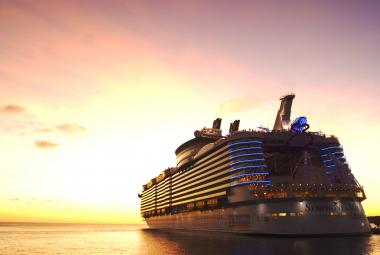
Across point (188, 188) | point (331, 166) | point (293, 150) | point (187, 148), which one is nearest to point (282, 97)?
point (293, 150)

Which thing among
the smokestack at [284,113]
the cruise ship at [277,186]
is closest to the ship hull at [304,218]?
the cruise ship at [277,186]

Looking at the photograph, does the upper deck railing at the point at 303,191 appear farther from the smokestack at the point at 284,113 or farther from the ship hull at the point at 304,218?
the smokestack at the point at 284,113

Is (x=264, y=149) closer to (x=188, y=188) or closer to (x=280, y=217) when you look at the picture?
(x=280, y=217)

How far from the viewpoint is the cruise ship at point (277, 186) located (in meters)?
83.1

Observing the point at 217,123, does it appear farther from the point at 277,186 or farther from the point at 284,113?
the point at 277,186

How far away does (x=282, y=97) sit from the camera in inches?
5098

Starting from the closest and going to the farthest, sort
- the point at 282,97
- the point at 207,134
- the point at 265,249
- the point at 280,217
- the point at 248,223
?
the point at 265,249
the point at 280,217
the point at 248,223
the point at 282,97
the point at 207,134

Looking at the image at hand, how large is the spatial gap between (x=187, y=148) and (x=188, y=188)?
139 ft

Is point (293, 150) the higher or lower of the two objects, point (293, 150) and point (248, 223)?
the higher

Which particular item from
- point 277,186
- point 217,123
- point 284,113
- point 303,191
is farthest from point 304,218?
point 217,123

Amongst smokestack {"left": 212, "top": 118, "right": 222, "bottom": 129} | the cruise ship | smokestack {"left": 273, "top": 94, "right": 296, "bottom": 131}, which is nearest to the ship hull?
the cruise ship

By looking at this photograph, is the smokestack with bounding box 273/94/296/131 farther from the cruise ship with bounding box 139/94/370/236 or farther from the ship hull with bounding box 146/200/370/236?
the ship hull with bounding box 146/200/370/236

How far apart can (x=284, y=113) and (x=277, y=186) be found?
44.5m

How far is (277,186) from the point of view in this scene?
8944 centimetres
